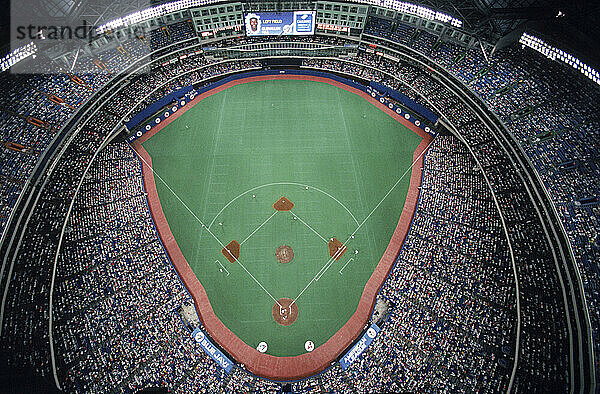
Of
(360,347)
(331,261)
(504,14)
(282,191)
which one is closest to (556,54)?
(504,14)

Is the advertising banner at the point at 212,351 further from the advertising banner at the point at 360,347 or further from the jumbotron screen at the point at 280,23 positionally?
the jumbotron screen at the point at 280,23

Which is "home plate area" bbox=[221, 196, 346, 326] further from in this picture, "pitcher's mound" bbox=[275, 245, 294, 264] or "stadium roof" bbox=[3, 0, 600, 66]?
"stadium roof" bbox=[3, 0, 600, 66]

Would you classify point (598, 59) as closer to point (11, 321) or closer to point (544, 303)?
point (544, 303)

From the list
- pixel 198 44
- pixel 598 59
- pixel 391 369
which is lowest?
pixel 391 369

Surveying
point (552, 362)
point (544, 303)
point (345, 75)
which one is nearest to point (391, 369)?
point (552, 362)

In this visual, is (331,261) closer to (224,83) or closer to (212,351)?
(212,351)

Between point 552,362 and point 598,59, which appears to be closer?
point 552,362
